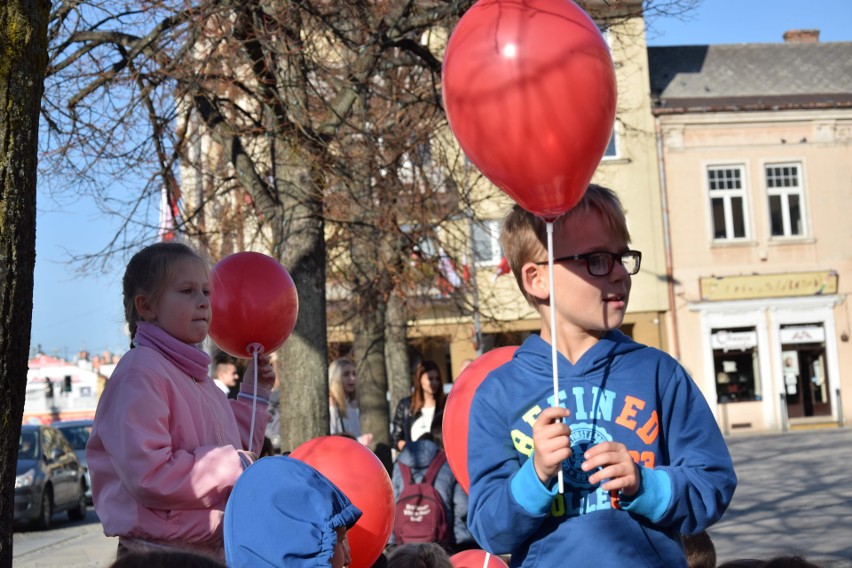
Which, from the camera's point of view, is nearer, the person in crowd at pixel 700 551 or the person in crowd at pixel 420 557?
the person in crowd at pixel 420 557

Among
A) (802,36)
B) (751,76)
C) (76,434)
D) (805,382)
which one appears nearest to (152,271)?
(76,434)

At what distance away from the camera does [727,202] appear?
99.1ft

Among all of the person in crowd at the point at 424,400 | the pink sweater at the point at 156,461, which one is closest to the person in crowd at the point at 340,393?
the person in crowd at the point at 424,400

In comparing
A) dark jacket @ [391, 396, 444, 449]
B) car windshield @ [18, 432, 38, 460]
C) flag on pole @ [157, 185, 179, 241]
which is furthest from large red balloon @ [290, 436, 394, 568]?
car windshield @ [18, 432, 38, 460]

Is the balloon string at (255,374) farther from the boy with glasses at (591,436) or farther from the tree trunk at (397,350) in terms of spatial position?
the tree trunk at (397,350)

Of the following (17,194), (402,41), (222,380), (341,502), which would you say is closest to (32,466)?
(222,380)

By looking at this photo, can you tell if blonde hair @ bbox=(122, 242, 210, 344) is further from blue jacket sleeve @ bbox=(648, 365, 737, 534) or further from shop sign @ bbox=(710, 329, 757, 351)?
shop sign @ bbox=(710, 329, 757, 351)

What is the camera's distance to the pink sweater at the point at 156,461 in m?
3.12

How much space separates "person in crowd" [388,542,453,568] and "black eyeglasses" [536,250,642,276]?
1.48m

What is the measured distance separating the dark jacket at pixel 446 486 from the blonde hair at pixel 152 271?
3.27 m

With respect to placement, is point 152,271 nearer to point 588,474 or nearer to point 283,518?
point 283,518

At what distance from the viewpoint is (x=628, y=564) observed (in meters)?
2.35

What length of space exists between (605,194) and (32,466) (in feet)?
48.5

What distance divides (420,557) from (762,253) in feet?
91.6
